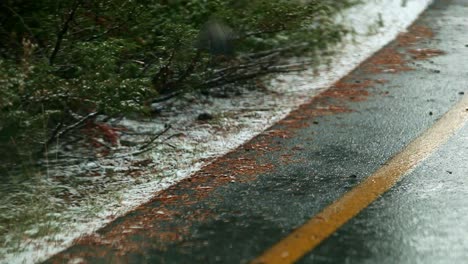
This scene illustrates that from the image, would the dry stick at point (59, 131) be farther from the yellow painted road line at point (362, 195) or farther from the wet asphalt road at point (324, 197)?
the yellow painted road line at point (362, 195)

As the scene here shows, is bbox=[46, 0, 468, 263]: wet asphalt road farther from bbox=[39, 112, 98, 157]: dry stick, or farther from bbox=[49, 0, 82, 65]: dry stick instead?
bbox=[49, 0, 82, 65]: dry stick

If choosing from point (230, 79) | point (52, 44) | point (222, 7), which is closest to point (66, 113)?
point (52, 44)

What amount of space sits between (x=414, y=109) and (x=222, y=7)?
1578 mm

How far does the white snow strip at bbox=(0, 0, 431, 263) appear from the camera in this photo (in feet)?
11.5

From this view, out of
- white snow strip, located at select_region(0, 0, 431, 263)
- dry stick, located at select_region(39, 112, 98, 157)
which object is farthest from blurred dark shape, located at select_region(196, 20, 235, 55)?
dry stick, located at select_region(39, 112, 98, 157)

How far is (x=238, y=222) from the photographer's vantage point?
3547mm

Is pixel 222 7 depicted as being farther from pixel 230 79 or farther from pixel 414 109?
pixel 414 109

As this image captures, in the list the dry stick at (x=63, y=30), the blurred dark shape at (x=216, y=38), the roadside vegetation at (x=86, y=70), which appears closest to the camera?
the roadside vegetation at (x=86, y=70)

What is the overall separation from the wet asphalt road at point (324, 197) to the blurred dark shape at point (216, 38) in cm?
68

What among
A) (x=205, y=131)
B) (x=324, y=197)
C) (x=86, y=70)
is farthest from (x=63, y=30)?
(x=324, y=197)

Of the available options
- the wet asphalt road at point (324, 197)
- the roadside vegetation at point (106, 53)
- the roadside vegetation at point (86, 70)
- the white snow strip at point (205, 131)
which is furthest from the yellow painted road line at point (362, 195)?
the roadside vegetation at point (106, 53)

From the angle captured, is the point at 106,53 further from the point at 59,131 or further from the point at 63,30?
the point at 59,131

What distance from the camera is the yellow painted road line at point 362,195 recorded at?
3218 mm

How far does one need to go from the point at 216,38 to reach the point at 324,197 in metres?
1.75
